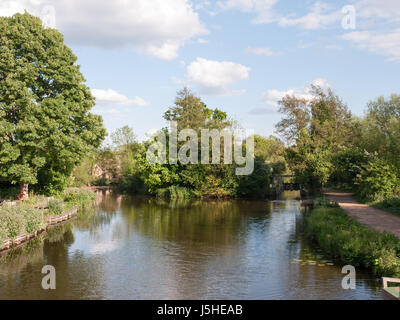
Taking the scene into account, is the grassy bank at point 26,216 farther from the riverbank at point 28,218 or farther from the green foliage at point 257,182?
the green foliage at point 257,182

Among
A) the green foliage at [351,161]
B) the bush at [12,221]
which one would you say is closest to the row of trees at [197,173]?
the green foliage at [351,161]

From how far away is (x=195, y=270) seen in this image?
15.7 meters

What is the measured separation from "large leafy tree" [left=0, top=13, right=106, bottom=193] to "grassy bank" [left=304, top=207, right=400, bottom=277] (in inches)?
728

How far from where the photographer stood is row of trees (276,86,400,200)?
27719 mm

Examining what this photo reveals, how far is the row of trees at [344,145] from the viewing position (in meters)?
27.7

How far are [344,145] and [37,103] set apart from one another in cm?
3283

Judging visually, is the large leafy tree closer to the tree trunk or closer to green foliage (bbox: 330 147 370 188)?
the tree trunk

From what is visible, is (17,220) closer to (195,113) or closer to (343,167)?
(343,167)

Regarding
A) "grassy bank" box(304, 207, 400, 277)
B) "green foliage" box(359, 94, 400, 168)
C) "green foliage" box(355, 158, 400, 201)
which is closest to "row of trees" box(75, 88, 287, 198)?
"green foliage" box(359, 94, 400, 168)

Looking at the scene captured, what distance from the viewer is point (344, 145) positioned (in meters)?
44.1

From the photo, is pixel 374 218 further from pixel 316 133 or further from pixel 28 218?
pixel 316 133

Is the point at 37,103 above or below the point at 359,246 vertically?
above

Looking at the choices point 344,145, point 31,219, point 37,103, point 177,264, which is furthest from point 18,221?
point 344,145

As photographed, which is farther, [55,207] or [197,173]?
[197,173]
